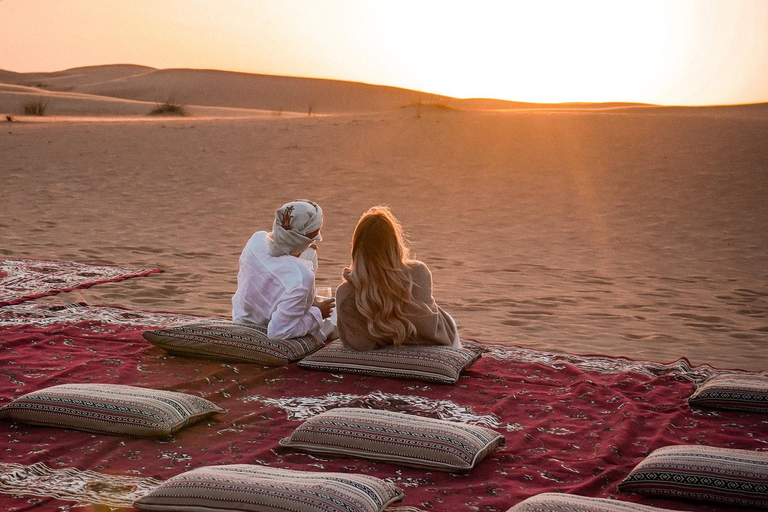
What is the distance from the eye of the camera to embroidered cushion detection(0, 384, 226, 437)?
4195 mm

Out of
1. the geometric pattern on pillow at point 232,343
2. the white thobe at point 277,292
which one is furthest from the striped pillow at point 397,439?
the white thobe at point 277,292

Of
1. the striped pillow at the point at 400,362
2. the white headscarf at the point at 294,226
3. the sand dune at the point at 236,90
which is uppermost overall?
the sand dune at the point at 236,90

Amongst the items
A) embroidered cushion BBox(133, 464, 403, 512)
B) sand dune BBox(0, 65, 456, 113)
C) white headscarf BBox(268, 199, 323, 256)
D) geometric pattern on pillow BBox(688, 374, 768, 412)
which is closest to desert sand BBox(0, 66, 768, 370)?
geometric pattern on pillow BBox(688, 374, 768, 412)

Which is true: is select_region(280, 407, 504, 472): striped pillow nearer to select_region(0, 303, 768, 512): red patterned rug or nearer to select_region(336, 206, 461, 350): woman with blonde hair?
select_region(0, 303, 768, 512): red patterned rug

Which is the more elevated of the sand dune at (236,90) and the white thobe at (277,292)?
the sand dune at (236,90)

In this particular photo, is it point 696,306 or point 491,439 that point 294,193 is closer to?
point 696,306

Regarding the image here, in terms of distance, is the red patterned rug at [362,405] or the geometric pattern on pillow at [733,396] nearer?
the red patterned rug at [362,405]

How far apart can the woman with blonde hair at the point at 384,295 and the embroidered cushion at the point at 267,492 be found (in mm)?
2035

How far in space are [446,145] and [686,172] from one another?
6502 mm

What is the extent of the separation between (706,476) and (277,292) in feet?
10.2

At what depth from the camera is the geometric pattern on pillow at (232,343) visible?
5.66 metres

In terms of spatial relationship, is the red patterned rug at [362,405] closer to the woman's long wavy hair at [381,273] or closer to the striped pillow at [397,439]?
the striped pillow at [397,439]

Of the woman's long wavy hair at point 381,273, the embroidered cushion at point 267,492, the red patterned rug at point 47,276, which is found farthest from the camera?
the red patterned rug at point 47,276

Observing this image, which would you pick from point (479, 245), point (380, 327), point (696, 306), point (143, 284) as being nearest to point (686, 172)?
point (479, 245)
